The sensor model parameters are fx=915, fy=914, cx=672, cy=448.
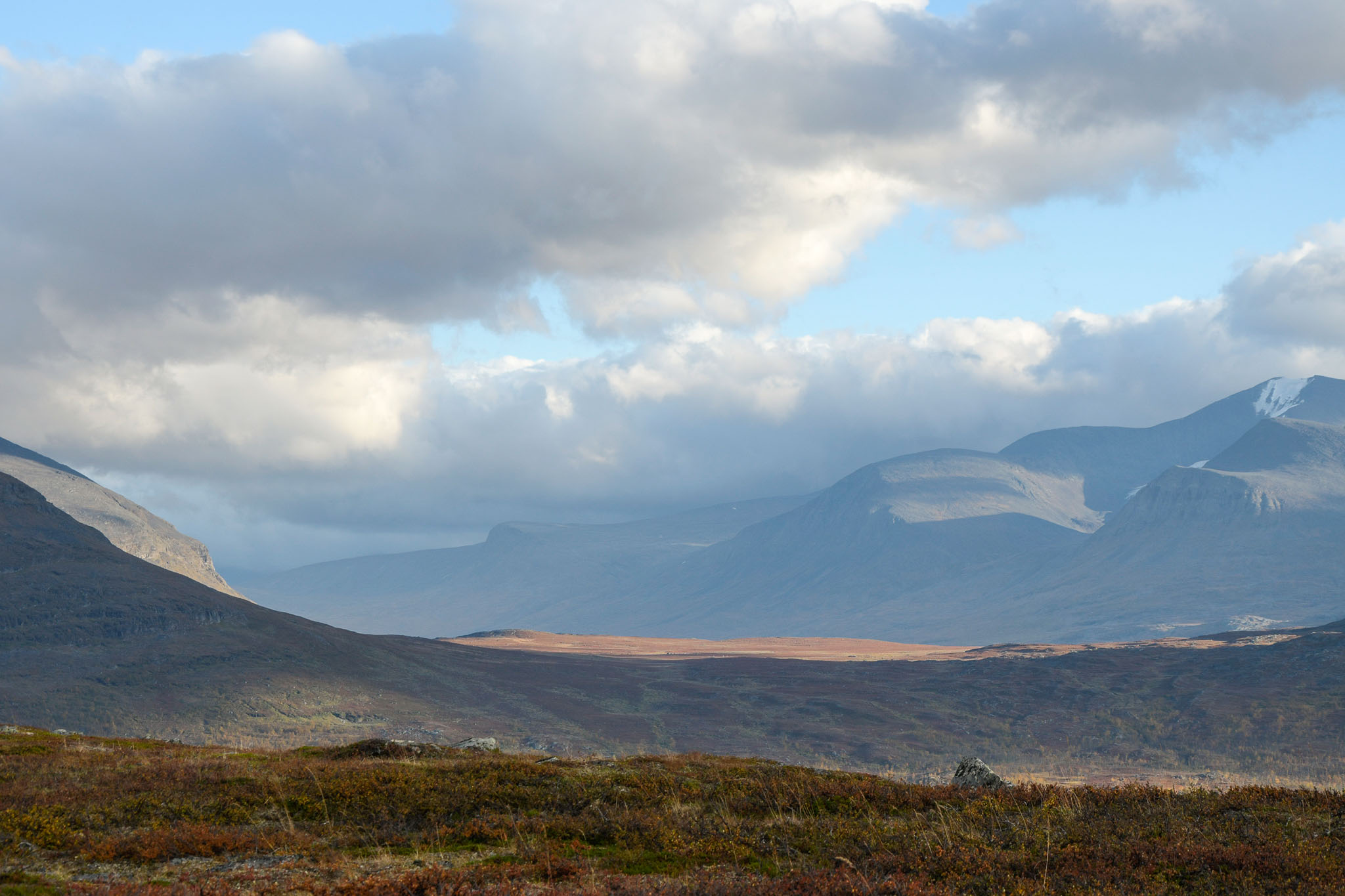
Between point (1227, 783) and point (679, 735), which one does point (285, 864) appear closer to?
point (1227, 783)

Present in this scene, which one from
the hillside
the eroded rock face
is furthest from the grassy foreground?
the hillside

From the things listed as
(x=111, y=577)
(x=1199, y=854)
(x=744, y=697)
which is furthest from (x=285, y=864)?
(x=111, y=577)

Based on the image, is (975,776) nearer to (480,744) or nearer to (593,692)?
(480,744)

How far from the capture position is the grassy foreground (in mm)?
12469

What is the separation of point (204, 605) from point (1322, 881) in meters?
148

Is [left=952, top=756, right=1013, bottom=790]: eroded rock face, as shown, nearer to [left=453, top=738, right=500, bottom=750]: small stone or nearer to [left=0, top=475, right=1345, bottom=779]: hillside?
[left=453, top=738, right=500, bottom=750]: small stone

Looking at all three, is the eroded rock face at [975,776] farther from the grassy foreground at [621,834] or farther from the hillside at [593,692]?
the hillside at [593,692]

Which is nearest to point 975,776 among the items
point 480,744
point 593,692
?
point 480,744

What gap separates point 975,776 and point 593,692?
356ft

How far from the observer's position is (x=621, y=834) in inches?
619

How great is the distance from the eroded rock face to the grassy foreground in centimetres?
318

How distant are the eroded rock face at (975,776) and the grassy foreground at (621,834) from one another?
318 centimetres

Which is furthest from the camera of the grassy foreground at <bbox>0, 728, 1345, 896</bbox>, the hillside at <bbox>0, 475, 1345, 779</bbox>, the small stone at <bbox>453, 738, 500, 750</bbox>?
the hillside at <bbox>0, 475, 1345, 779</bbox>

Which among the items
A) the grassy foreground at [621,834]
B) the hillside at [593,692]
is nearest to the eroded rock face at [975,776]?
the grassy foreground at [621,834]
